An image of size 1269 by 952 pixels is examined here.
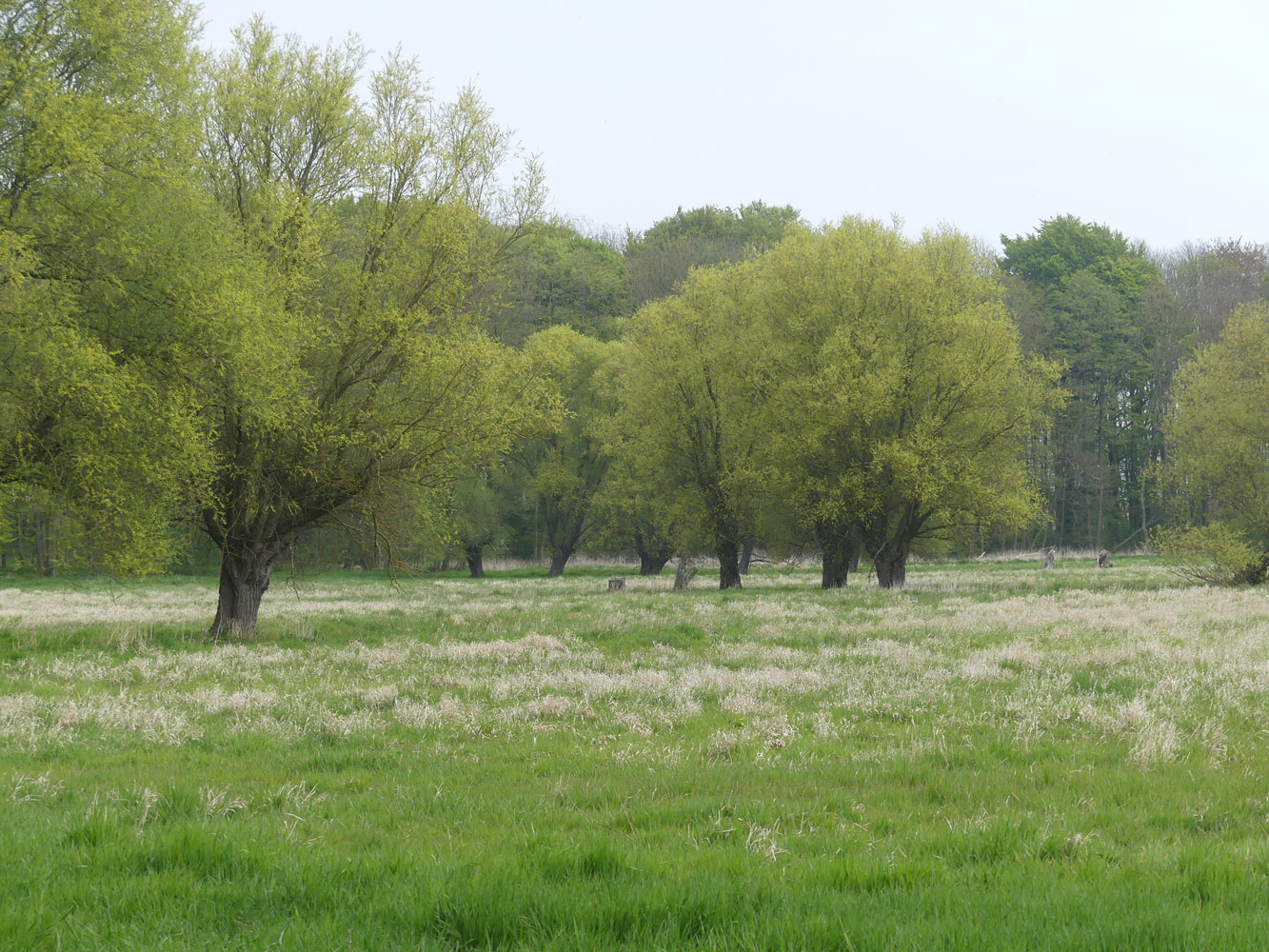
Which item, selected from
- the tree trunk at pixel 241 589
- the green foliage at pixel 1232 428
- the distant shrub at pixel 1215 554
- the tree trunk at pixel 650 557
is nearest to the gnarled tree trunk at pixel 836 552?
Answer: the distant shrub at pixel 1215 554

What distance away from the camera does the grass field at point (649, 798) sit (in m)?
4.42

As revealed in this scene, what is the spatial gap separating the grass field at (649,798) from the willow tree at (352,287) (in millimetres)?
5660

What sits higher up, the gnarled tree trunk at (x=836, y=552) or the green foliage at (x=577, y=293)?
the green foliage at (x=577, y=293)

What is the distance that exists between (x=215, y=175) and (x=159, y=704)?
1493cm

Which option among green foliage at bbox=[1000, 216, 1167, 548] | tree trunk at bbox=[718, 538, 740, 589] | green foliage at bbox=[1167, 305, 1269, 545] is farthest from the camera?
green foliage at bbox=[1000, 216, 1167, 548]

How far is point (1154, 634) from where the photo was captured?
1694 centimetres

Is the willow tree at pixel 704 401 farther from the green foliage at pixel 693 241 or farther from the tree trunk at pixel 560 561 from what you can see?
the green foliage at pixel 693 241

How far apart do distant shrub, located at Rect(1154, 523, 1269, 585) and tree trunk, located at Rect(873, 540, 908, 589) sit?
9581 mm

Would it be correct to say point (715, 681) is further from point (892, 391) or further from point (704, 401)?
point (704, 401)

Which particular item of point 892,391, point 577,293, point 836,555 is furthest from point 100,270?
point 577,293

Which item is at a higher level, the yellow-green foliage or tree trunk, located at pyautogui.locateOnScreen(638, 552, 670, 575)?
the yellow-green foliage

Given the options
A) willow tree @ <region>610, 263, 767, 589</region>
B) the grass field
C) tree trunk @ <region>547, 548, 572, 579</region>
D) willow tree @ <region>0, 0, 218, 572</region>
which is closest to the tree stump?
willow tree @ <region>610, 263, 767, 589</region>

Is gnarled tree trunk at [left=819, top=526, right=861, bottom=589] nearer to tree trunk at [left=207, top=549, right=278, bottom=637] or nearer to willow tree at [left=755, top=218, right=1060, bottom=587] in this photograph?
willow tree at [left=755, top=218, right=1060, bottom=587]

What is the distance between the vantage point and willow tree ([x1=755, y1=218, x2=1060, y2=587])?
116ft
